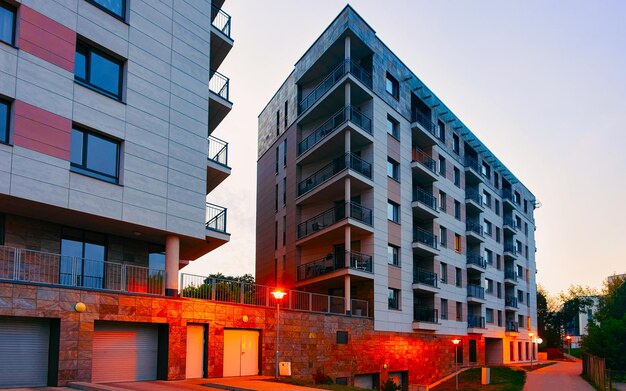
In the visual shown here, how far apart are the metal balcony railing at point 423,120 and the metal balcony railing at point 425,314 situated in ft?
44.0

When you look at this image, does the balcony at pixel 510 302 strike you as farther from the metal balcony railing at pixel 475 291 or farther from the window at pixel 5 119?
the window at pixel 5 119

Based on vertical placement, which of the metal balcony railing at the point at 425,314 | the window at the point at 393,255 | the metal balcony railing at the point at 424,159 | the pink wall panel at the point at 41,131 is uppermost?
the metal balcony railing at the point at 424,159

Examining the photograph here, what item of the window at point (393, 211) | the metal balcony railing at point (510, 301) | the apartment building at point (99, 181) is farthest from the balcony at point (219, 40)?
the metal balcony railing at point (510, 301)

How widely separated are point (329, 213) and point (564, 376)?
79.1 ft

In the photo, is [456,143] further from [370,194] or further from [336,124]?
[370,194]

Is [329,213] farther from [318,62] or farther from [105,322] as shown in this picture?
[105,322]

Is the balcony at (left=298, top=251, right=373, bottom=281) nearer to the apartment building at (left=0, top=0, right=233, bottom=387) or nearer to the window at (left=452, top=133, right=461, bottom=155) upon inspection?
the apartment building at (left=0, top=0, right=233, bottom=387)

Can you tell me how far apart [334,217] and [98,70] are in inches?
732

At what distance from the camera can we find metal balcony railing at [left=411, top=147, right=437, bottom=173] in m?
46.6

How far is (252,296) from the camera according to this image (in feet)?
95.1

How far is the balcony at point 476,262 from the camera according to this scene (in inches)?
2121

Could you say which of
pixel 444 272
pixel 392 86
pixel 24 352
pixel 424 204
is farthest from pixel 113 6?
pixel 444 272

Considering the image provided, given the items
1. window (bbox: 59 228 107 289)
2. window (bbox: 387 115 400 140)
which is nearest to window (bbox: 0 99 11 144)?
window (bbox: 59 228 107 289)

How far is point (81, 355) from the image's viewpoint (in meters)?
21.1
